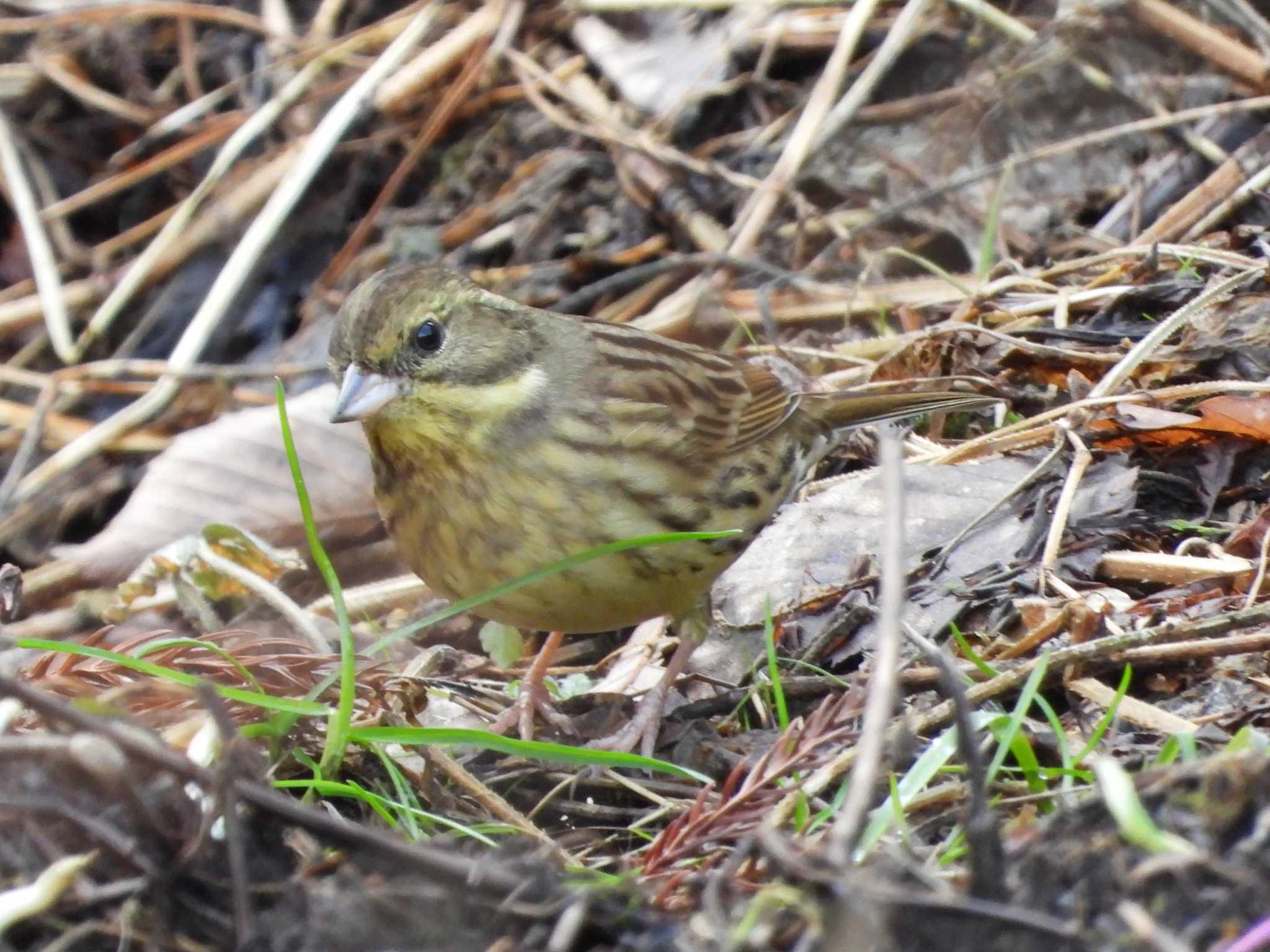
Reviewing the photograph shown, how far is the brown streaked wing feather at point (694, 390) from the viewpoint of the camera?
3.56 metres

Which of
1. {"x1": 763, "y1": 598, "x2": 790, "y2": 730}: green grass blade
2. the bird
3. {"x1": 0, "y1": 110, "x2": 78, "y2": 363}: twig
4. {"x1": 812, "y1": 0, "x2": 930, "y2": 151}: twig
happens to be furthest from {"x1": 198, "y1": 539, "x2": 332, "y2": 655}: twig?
{"x1": 812, "y1": 0, "x2": 930, "y2": 151}: twig

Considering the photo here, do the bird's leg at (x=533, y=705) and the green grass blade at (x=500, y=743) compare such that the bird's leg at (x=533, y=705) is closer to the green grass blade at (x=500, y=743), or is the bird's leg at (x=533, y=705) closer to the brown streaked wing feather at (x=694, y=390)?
the brown streaked wing feather at (x=694, y=390)

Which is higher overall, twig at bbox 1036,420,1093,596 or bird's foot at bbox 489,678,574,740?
twig at bbox 1036,420,1093,596

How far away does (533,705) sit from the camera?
3449 mm

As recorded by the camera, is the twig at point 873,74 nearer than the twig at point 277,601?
No

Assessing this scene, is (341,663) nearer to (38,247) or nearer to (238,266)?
(238,266)

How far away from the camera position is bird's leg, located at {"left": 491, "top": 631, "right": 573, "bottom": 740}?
3.35 metres

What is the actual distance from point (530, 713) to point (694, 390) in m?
0.85

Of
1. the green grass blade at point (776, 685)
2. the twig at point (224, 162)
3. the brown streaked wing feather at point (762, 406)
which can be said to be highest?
the twig at point (224, 162)

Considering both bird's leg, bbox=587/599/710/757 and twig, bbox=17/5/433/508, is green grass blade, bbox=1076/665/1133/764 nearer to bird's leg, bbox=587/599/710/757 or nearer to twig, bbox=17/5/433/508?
bird's leg, bbox=587/599/710/757

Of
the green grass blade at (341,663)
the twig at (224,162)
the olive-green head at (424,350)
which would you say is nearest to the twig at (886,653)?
the green grass blade at (341,663)

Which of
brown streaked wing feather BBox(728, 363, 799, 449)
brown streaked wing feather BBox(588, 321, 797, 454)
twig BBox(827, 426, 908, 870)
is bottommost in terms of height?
brown streaked wing feather BBox(728, 363, 799, 449)

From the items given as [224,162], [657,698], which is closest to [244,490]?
[224,162]

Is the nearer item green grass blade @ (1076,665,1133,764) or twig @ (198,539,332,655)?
green grass blade @ (1076,665,1133,764)
